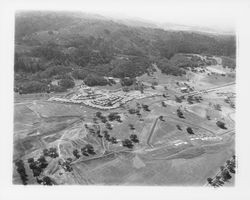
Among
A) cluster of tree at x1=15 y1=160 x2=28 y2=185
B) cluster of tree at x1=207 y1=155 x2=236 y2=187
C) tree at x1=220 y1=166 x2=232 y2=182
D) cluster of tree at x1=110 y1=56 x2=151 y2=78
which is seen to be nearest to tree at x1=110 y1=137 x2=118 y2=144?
cluster of tree at x1=110 y1=56 x2=151 y2=78

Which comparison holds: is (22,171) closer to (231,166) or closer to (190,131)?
(190,131)

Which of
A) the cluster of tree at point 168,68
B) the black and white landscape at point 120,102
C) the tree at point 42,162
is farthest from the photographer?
the cluster of tree at point 168,68

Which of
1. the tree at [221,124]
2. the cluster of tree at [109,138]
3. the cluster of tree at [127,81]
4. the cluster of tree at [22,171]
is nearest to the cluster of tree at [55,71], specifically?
the cluster of tree at [127,81]

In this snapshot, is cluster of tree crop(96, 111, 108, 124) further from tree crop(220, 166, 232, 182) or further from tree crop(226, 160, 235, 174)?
tree crop(226, 160, 235, 174)

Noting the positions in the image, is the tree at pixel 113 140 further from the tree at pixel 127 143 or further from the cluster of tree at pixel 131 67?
the cluster of tree at pixel 131 67

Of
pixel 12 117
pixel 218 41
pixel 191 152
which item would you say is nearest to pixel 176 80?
pixel 218 41
